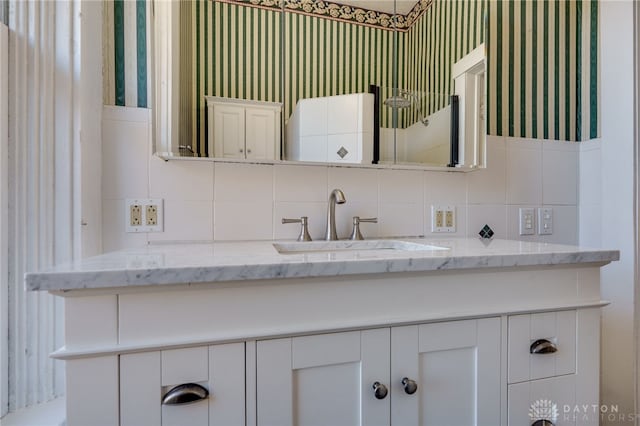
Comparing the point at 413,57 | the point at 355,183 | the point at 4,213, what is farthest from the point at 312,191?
the point at 4,213

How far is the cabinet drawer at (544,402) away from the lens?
0.79m

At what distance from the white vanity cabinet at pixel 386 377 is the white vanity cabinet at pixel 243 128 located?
675mm

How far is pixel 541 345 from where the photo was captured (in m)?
0.79

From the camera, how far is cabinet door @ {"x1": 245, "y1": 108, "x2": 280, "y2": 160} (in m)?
1.12

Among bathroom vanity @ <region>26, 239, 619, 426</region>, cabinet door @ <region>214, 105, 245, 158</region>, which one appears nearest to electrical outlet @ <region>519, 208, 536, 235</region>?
bathroom vanity @ <region>26, 239, 619, 426</region>

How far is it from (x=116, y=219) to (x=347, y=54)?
3.21 ft

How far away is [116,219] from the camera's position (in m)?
1.07

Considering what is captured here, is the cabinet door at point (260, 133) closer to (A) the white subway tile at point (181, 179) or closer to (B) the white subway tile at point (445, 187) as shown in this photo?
(A) the white subway tile at point (181, 179)

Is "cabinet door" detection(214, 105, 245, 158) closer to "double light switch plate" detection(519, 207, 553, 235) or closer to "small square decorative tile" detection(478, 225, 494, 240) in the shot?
"small square decorative tile" detection(478, 225, 494, 240)

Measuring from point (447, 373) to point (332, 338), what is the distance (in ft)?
0.96

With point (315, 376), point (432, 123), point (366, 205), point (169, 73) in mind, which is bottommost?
point (315, 376)

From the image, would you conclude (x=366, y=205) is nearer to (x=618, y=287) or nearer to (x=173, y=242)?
(x=173, y=242)

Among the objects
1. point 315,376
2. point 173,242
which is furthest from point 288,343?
point 173,242
